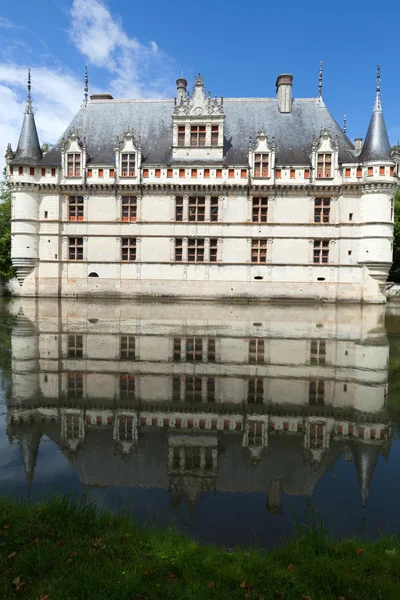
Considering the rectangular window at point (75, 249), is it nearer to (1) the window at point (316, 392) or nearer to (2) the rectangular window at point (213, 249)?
(2) the rectangular window at point (213, 249)

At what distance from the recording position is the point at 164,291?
2961cm

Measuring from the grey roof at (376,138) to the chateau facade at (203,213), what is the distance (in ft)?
0.31

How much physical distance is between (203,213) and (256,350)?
19.7 m

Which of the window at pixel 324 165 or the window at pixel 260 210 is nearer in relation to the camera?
the window at pixel 324 165

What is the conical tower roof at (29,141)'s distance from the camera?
29.5 metres

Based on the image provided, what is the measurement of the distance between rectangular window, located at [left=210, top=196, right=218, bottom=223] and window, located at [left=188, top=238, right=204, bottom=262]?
1.66m

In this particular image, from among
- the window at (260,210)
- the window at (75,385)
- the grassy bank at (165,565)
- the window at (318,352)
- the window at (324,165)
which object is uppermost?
the window at (324,165)

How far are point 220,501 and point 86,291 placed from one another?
2727 centimetres

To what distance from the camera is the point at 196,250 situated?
2970 cm

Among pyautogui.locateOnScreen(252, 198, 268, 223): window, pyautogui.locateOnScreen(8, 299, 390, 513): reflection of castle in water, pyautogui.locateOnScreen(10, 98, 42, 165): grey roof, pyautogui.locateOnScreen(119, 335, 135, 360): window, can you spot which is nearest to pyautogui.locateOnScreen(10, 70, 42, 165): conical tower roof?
pyautogui.locateOnScreen(10, 98, 42, 165): grey roof

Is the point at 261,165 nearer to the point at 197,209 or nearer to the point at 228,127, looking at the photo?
the point at 228,127

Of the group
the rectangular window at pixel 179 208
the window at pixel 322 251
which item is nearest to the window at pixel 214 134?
the rectangular window at pixel 179 208

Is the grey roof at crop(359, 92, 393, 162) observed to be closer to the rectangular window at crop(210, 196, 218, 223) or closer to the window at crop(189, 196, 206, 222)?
the rectangular window at crop(210, 196, 218, 223)

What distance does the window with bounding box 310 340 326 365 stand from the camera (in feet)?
33.9
